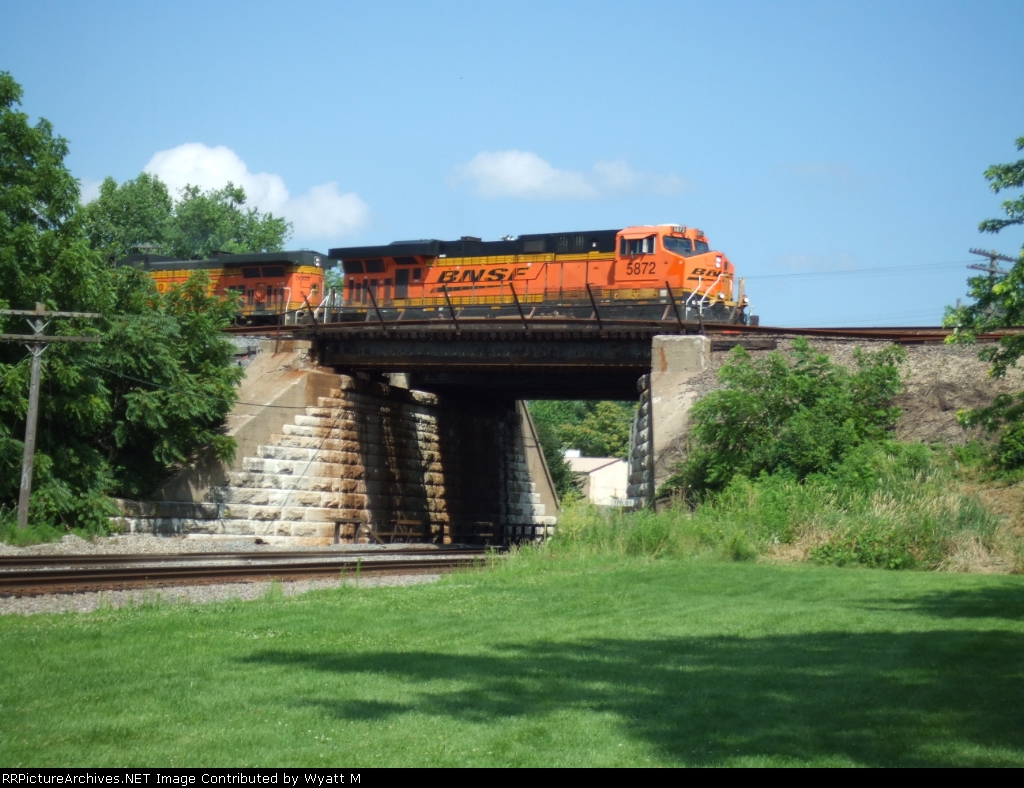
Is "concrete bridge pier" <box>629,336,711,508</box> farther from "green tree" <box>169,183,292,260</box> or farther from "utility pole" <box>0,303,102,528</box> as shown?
"green tree" <box>169,183,292,260</box>

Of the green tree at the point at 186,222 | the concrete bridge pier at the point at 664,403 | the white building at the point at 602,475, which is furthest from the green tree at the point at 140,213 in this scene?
the concrete bridge pier at the point at 664,403

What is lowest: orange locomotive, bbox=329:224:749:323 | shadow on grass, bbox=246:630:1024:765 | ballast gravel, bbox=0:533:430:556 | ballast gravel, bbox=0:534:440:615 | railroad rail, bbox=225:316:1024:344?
ballast gravel, bbox=0:533:430:556

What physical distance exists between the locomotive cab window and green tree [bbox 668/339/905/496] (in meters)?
12.3

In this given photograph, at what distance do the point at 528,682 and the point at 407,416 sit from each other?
3356 centimetres

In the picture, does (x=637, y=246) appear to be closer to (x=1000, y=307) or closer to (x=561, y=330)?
(x=561, y=330)

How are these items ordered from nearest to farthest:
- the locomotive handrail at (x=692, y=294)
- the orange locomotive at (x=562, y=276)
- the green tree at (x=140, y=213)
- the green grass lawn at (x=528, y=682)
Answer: the green grass lawn at (x=528, y=682)
the locomotive handrail at (x=692, y=294)
the orange locomotive at (x=562, y=276)
the green tree at (x=140, y=213)

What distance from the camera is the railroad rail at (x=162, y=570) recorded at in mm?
15594

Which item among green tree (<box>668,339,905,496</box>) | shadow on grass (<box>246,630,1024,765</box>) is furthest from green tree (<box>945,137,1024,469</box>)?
green tree (<box>668,339,905,496</box>)

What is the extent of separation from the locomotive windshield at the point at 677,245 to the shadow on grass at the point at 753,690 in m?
28.4

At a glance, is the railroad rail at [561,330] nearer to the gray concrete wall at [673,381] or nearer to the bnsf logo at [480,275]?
the gray concrete wall at [673,381]

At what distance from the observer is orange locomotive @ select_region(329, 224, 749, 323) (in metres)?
37.2

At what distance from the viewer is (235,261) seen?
4841 centimetres

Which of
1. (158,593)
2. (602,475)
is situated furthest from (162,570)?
(602,475)
